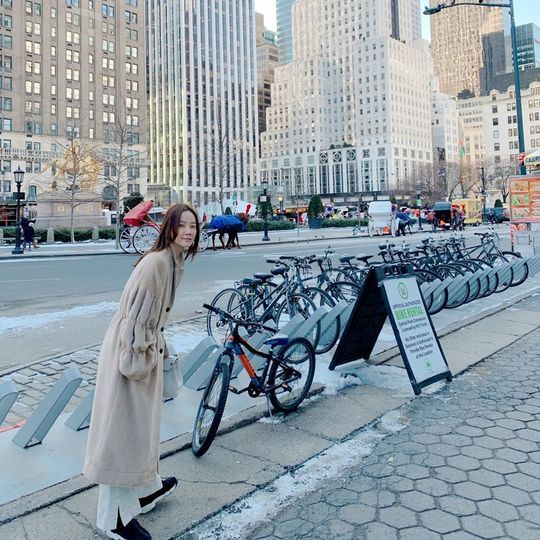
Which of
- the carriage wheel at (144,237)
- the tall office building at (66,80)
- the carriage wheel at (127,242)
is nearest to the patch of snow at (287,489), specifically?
the carriage wheel at (144,237)

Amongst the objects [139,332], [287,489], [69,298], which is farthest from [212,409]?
[69,298]

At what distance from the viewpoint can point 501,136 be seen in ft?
467

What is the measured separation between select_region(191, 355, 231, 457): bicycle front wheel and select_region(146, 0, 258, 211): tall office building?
12915cm

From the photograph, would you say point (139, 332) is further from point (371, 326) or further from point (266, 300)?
point (266, 300)

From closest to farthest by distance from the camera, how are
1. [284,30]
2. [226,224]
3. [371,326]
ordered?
1. [371,326]
2. [226,224]
3. [284,30]

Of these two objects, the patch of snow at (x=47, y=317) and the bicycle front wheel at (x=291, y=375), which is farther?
the patch of snow at (x=47, y=317)

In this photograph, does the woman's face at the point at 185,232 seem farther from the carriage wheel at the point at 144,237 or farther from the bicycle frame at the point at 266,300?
the carriage wheel at the point at 144,237

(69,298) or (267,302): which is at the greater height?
(267,302)

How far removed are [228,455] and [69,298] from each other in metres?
8.72

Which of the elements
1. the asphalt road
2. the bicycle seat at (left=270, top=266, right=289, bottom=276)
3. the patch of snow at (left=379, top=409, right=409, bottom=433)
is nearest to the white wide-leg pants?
the patch of snow at (left=379, top=409, right=409, bottom=433)

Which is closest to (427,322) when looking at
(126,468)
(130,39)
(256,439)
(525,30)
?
(256,439)

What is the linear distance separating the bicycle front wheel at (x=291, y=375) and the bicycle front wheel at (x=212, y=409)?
653 millimetres

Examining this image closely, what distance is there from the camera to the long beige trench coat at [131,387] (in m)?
2.73

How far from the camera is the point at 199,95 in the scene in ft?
451
